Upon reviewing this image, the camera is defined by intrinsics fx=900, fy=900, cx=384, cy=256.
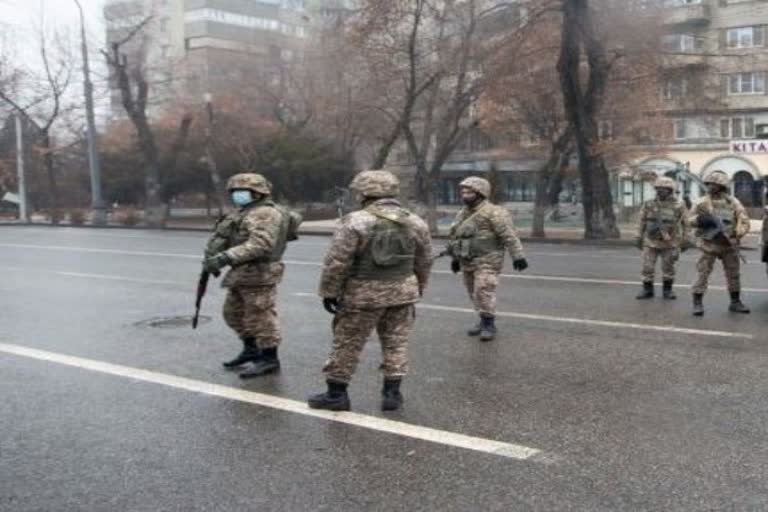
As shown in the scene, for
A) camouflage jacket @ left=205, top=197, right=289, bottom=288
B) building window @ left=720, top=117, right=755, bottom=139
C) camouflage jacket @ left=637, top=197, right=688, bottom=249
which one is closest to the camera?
camouflage jacket @ left=205, top=197, right=289, bottom=288

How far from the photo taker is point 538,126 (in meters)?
32.0

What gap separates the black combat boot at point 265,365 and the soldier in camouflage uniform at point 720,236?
4990 millimetres

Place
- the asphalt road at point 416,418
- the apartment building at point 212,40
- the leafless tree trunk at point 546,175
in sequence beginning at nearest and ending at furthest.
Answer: the asphalt road at point 416,418, the leafless tree trunk at point 546,175, the apartment building at point 212,40

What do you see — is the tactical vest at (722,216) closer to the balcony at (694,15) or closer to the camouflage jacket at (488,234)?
the camouflage jacket at (488,234)

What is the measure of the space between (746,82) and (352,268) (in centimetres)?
5067

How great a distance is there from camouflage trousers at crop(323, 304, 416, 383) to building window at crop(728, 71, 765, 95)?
50.0 metres

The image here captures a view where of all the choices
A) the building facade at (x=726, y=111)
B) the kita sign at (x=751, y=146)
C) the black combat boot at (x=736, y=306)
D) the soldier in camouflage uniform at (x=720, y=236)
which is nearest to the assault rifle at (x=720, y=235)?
Result: the soldier in camouflage uniform at (x=720, y=236)

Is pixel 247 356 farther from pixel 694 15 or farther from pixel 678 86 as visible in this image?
pixel 694 15

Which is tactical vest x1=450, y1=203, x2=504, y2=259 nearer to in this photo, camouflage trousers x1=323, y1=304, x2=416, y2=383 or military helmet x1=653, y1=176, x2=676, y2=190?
camouflage trousers x1=323, y1=304, x2=416, y2=383

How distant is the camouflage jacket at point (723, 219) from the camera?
9945mm

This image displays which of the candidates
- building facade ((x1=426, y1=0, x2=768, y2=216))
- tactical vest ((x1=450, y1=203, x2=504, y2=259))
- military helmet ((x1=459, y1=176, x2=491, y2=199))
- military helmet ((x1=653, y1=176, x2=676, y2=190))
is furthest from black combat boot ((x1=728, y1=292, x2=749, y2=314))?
building facade ((x1=426, y1=0, x2=768, y2=216))

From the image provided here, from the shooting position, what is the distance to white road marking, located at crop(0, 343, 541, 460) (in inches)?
202

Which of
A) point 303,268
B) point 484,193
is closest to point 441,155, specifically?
point 303,268

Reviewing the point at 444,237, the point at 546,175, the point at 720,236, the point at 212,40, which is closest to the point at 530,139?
the point at 546,175
